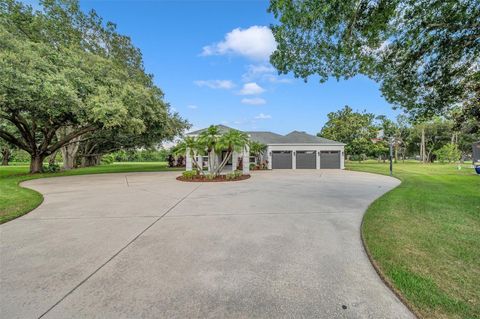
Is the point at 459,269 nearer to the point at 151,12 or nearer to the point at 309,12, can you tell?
the point at 309,12

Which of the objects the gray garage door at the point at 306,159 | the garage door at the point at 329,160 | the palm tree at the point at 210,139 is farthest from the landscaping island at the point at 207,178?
the garage door at the point at 329,160

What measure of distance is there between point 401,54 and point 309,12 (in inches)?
146

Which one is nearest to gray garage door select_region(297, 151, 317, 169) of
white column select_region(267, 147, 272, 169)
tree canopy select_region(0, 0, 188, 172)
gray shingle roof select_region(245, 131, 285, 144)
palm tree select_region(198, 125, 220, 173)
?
gray shingle roof select_region(245, 131, 285, 144)

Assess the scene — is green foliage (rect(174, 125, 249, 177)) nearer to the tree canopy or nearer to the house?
the tree canopy

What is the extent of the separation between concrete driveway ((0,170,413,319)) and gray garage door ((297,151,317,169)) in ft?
53.1

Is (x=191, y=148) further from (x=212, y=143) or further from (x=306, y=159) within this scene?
(x=306, y=159)

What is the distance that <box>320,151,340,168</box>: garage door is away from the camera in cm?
2106

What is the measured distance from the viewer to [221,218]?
15.7 ft

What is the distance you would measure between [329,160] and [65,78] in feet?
68.5

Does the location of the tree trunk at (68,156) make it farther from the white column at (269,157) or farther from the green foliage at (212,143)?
the white column at (269,157)

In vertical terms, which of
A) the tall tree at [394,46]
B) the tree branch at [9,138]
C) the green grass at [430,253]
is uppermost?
the tall tree at [394,46]

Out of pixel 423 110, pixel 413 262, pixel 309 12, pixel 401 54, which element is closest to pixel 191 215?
pixel 413 262

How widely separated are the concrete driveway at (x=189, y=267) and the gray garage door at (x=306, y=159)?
16194 millimetres

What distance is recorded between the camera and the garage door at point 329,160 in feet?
69.1
